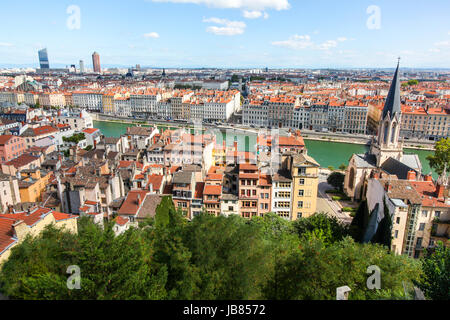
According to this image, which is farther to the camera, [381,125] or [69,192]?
[381,125]

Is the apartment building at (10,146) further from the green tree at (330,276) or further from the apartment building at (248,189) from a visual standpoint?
the green tree at (330,276)

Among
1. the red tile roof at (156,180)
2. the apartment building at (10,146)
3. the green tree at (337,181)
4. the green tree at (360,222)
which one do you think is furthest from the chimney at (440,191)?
the apartment building at (10,146)

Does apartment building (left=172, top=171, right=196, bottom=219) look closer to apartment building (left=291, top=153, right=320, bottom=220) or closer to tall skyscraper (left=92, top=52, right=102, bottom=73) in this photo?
apartment building (left=291, top=153, right=320, bottom=220)

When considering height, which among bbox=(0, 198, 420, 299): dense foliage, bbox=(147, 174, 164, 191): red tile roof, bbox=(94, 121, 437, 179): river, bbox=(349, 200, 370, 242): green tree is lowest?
bbox=(94, 121, 437, 179): river

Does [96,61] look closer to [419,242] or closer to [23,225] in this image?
[23,225]

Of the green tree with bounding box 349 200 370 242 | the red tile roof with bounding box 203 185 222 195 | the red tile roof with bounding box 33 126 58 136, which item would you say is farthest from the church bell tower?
the red tile roof with bounding box 33 126 58 136
